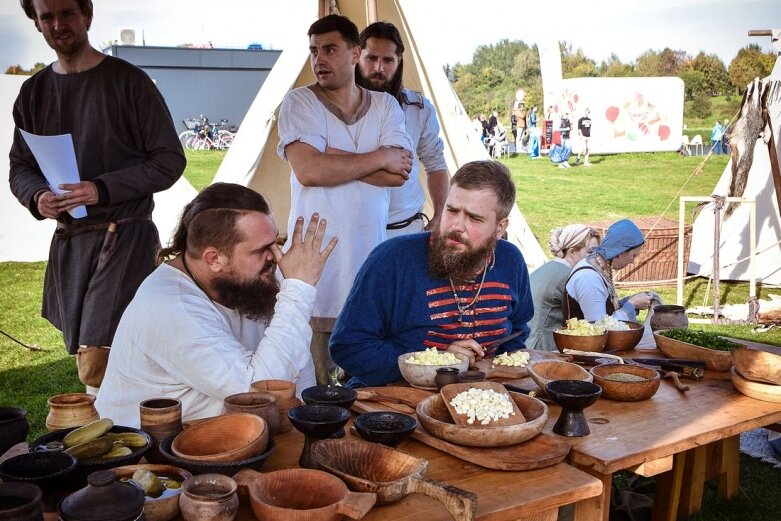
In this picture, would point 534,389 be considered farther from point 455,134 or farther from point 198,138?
point 198,138

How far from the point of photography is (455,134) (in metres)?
6.80

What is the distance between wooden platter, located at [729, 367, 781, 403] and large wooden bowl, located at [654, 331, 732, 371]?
0.81ft

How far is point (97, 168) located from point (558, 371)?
7.18 ft

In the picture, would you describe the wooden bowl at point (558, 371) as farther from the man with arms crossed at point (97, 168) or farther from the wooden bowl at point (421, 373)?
the man with arms crossed at point (97, 168)

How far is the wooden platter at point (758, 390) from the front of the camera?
258 cm

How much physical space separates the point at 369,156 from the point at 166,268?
1.35 meters

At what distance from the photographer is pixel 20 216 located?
9.37 m

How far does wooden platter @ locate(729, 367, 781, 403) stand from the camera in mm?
2584

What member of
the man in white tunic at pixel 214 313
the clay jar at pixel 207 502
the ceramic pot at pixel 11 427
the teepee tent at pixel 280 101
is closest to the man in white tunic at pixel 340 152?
A: the man in white tunic at pixel 214 313

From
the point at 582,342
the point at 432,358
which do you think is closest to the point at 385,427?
the point at 432,358

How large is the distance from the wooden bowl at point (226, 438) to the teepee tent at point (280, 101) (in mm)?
5075

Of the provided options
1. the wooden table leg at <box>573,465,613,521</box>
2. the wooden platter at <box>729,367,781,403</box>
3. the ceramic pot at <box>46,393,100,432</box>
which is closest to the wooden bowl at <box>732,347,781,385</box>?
the wooden platter at <box>729,367,781,403</box>

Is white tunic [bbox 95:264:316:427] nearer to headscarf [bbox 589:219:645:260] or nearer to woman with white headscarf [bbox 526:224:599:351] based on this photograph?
woman with white headscarf [bbox 526:224:599:351]

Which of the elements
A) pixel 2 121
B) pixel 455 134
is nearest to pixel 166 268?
pixel 455 134
